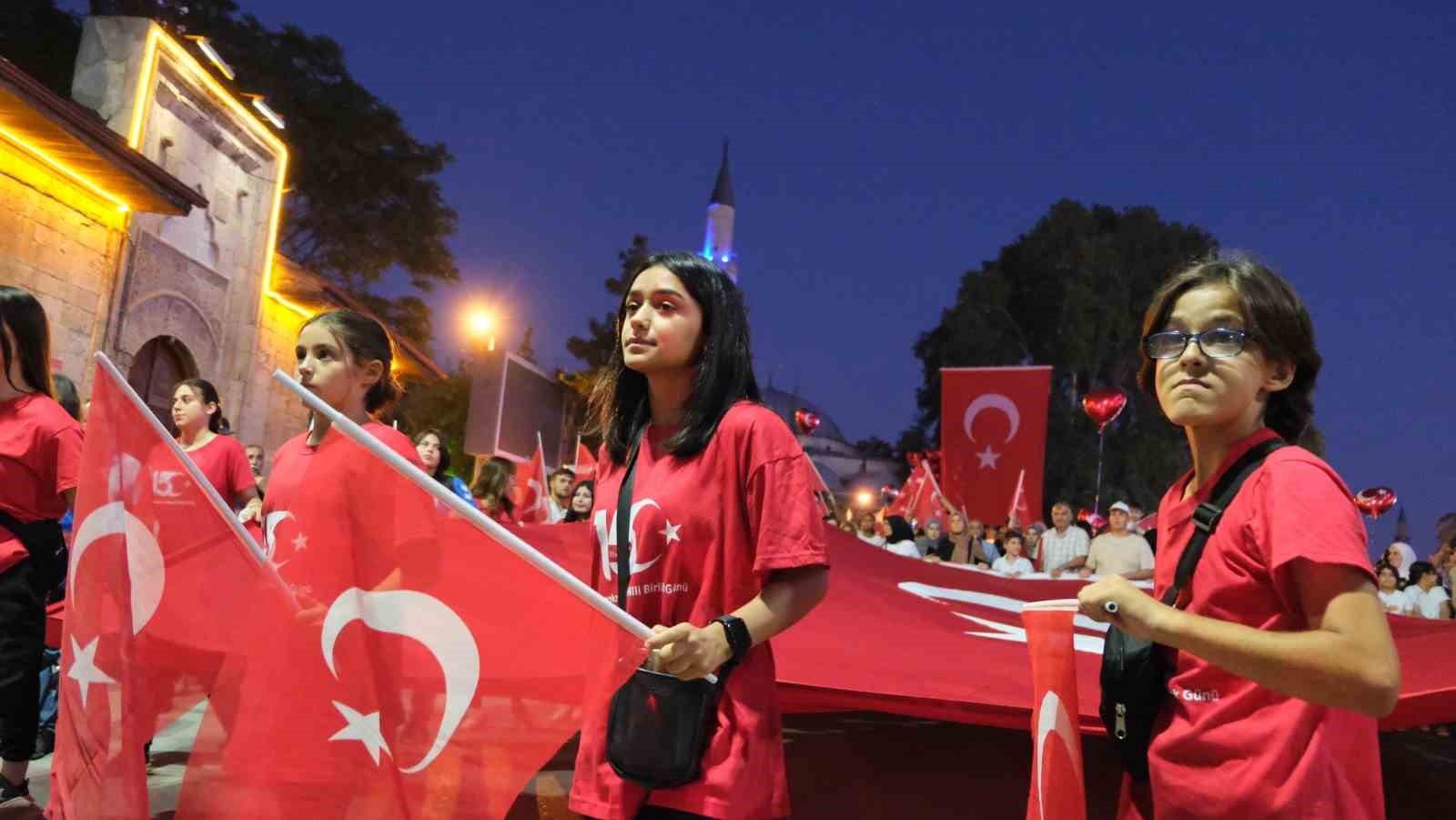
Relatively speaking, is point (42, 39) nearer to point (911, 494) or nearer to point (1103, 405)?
point (911, 494)

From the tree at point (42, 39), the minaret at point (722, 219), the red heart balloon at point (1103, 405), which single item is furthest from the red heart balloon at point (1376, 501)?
the minaret at point (722, 219)

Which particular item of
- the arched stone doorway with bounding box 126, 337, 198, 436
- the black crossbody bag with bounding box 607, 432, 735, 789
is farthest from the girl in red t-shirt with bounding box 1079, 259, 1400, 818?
the arched stone doorway with bounding box 126, 337, 198, 436

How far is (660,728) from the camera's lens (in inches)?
75.2

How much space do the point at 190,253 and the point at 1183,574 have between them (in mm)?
16009

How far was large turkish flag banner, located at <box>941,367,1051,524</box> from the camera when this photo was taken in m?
13.4

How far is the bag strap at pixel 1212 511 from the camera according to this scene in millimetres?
1771

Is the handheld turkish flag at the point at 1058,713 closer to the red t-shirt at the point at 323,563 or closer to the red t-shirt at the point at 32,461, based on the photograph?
the red t-shirt at the point at 323,563

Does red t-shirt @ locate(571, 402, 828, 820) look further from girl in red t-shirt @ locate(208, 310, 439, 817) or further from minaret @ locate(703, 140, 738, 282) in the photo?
minaret @ locate(703, 140, 738, 282)

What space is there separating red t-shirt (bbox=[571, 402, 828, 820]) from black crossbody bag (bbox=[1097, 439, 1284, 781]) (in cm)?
56

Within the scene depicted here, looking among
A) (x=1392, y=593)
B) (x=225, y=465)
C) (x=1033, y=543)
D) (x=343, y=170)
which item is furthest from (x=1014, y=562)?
(x=343, y=170)

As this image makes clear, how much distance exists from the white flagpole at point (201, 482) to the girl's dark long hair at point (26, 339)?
112cm

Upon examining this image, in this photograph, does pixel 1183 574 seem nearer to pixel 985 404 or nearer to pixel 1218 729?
pixel 1218 729

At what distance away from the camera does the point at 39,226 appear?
11664mm

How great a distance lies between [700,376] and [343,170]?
29.1m
